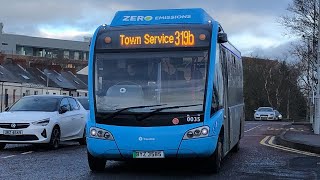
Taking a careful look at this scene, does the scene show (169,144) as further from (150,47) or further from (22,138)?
(22,138)

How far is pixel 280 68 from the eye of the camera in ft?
284

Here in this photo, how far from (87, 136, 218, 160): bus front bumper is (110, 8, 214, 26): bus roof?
2.42 meters

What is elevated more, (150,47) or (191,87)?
(150,47)

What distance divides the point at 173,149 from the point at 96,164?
5.88ft

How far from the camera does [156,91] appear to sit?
9633 mm

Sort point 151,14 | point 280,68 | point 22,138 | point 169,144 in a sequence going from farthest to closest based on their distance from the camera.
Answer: point 280,68
point 22,138
point 151,14
point 169,144

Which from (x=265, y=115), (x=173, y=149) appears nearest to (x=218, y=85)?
(x=173, y=149)

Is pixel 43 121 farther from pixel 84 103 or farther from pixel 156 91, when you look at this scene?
pixel 84 103

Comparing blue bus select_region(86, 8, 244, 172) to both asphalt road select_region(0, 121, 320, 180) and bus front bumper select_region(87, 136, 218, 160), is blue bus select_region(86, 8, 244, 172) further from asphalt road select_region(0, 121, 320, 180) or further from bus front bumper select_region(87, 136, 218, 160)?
asphalt road select_region(0, 121, 320, 180)

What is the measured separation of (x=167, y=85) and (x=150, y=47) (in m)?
0.81

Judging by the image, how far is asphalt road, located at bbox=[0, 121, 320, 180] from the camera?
9.77m

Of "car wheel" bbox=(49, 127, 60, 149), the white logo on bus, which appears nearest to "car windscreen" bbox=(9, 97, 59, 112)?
"car wheel" bbox=(49, 127, 60, 149)

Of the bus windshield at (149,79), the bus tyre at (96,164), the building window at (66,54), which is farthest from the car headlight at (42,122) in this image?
the building window at (66,54)

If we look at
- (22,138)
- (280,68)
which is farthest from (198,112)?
(280,68)
